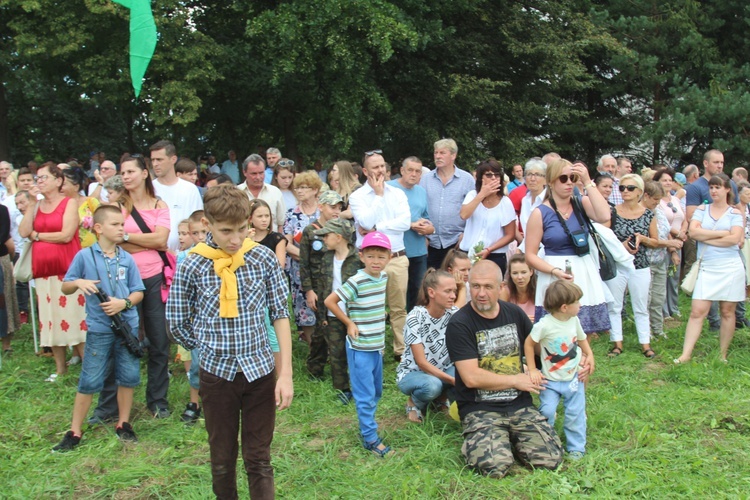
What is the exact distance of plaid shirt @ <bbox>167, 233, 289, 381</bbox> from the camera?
10.8ft

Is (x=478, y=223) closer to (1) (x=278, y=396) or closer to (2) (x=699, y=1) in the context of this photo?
(1) (x=278, y=396)

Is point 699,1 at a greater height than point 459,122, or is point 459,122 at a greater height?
point 699,1

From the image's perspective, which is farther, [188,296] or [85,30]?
[85,30]

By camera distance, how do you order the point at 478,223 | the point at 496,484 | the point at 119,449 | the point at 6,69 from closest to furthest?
the point at 496,484
the point at 119,449
the point at 478,223
the point at 6,69

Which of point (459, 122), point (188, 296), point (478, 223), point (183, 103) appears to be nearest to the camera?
point (188, 296)

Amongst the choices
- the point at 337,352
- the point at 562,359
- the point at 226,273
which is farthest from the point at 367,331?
the point at 226,273

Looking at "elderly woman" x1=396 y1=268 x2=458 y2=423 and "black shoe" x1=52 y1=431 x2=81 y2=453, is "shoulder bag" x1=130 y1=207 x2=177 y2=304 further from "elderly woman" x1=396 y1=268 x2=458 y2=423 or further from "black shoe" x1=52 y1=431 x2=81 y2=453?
"elderly woman" x1=396 y1=268 x2=458 y2=423

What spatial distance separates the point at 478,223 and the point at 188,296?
13.3 feet

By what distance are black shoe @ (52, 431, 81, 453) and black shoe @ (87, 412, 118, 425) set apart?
348mm

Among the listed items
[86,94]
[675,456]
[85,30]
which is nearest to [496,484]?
[675,456]

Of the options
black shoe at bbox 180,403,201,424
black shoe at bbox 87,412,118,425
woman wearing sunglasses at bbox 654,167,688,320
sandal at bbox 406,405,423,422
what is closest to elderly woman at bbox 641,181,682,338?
woman wearing sunglasses at bbox 654,167,688,320

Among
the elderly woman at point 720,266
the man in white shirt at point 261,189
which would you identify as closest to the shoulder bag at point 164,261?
the man in white shirt at point 261,189

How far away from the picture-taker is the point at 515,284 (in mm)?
5859

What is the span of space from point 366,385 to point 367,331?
1.27 feet
